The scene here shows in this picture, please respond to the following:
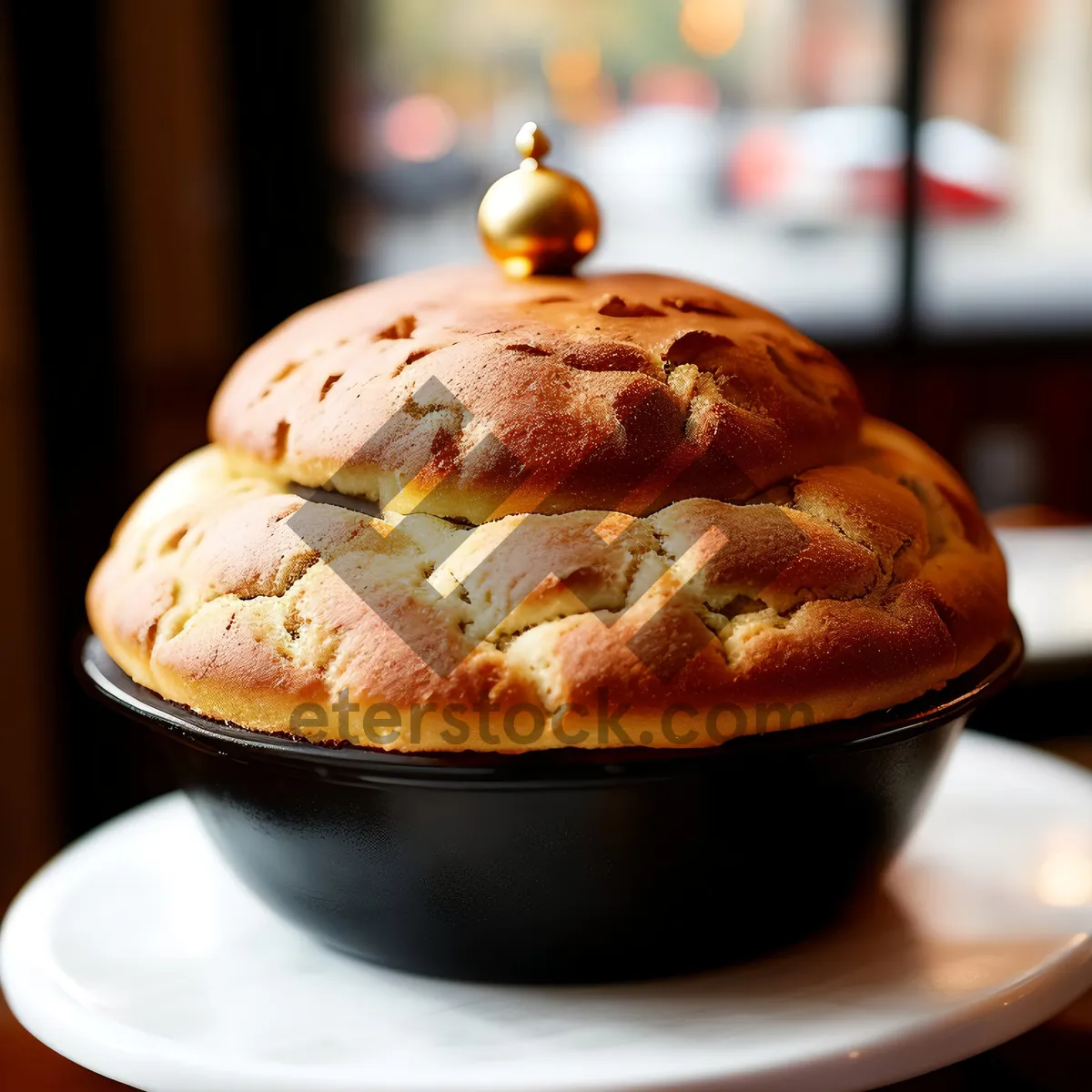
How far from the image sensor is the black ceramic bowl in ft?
2.23

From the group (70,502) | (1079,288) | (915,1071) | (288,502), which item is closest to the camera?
(915,1071)

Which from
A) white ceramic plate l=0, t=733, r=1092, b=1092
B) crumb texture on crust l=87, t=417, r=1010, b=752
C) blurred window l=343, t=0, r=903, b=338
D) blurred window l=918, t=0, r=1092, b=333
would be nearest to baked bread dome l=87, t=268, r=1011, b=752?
crumb texture on crust l=87, t=417, r=1010, b=752

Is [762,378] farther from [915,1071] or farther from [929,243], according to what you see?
[929,243]

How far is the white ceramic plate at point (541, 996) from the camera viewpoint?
67 cm

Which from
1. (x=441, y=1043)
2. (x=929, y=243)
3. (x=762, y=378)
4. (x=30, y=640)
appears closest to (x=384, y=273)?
(x=30, y=640)

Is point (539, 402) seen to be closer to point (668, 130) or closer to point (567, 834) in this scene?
point (567, 834)

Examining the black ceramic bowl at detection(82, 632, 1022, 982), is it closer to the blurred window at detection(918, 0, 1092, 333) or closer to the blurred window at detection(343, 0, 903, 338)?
the blurred window at detection(343, 0, 903, 338)

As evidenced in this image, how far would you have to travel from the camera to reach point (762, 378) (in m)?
0.84

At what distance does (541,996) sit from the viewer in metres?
0.76

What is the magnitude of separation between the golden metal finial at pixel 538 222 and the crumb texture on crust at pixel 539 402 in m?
0.04

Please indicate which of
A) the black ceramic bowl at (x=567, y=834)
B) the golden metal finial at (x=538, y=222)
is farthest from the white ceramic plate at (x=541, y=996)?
the golden metal finial at (x=538, y=222)

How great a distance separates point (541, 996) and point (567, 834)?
127mm

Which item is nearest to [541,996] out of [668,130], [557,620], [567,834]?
[567,834]

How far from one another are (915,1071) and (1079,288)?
10.9 ft
